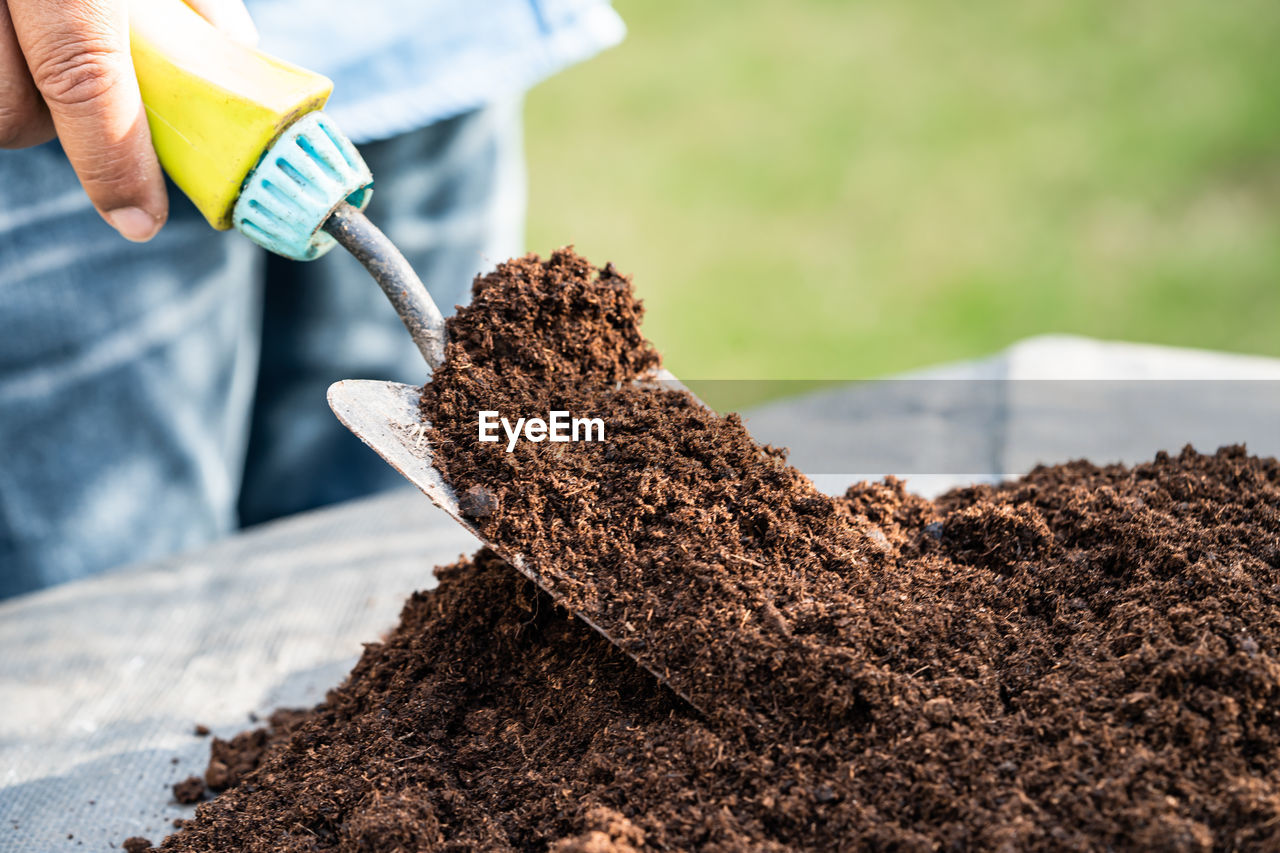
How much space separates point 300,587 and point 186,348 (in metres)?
0.50

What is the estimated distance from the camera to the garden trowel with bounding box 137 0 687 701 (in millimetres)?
1076

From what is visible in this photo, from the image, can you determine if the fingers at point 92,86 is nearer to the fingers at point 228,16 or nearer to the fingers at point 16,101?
the fingers at point 16,101

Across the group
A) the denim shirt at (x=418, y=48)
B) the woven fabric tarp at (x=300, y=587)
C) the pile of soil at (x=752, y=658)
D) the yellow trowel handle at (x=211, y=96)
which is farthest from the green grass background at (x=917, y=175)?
the yellow trowel handle at (x=211, y=96)

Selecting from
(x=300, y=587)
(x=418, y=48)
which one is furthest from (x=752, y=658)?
(x=418, y=48)

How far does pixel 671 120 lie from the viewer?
16.5ft

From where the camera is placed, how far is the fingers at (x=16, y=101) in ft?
3.51

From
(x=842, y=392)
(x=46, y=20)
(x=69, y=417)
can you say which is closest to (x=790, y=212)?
(x=842, y=392)

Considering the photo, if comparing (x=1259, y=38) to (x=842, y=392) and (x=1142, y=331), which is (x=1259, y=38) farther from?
(x=842, y=392)

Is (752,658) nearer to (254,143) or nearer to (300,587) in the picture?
(254,143)

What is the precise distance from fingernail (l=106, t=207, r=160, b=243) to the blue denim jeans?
438 mm

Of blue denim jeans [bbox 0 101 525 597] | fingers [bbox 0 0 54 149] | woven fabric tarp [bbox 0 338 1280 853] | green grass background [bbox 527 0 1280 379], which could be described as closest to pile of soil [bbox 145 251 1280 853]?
woven fabric tarp [bbox 0 338 1280 853]

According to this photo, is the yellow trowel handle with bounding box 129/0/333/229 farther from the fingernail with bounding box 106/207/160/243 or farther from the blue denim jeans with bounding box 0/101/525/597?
the blue denim jeans with bounding box 0/101/525/597

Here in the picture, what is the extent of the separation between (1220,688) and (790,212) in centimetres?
377

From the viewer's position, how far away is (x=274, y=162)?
3.61 feet
